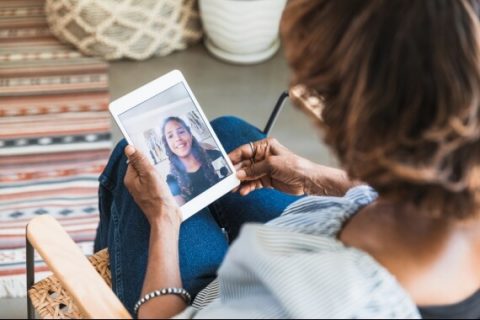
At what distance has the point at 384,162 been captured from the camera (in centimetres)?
59

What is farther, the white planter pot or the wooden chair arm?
the white planter pot

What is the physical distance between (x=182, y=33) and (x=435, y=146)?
1.65 m

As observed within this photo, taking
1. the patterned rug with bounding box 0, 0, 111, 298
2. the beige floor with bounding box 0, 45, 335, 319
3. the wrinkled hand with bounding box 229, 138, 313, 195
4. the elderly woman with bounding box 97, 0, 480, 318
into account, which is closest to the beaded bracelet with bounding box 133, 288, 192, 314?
the elderly woman with bounding box 97, 0, 480, 318

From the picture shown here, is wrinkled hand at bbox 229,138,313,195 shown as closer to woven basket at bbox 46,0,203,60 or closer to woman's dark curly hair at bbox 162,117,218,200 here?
woman's dark curly hair at bbox 162,117,218,200

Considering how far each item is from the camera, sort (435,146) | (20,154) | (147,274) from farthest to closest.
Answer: (20,154) < (147,274) < (435,146)

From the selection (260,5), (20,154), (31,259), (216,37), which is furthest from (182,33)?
(31,259)

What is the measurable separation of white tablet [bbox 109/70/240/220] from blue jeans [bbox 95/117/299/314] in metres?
0.04

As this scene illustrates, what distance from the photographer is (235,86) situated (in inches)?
80.2

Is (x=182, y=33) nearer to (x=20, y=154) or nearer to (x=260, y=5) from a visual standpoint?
(x=260, y=5)

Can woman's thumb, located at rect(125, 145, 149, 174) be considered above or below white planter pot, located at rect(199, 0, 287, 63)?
above

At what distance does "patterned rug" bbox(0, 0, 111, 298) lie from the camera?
1.56m

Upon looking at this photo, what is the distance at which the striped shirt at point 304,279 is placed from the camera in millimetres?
641

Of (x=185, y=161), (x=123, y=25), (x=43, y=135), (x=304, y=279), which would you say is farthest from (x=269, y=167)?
(x=123, y=25)

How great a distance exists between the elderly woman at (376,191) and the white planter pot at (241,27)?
4.01ft
